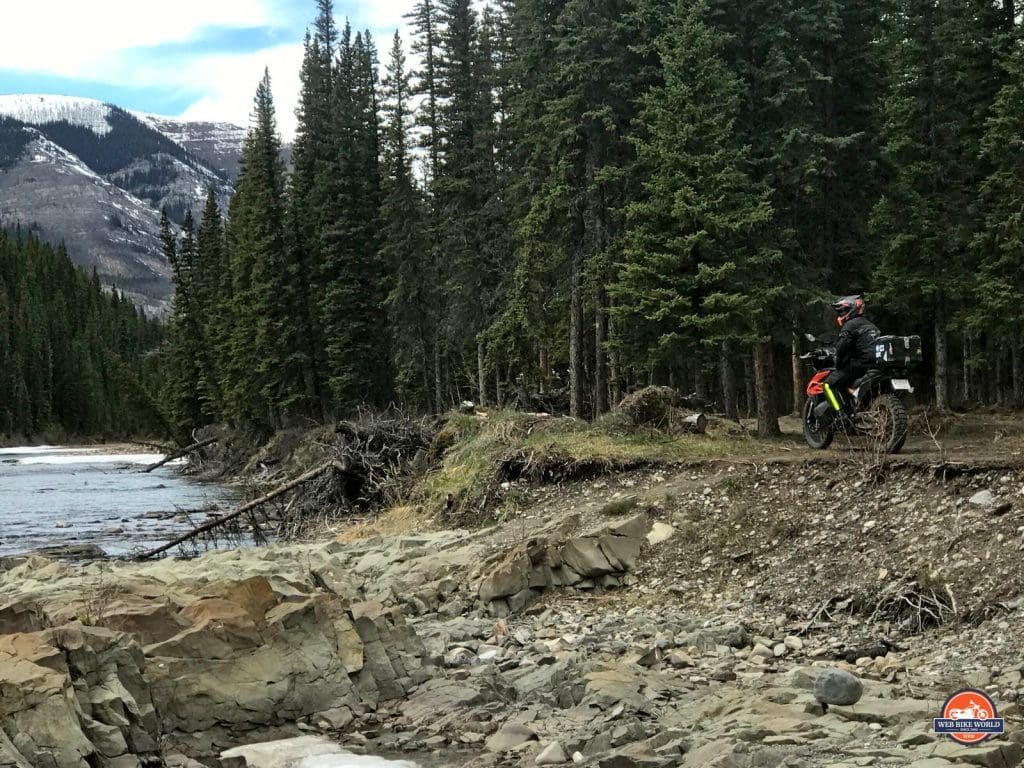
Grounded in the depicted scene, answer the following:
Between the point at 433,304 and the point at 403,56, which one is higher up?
the point at 403,56

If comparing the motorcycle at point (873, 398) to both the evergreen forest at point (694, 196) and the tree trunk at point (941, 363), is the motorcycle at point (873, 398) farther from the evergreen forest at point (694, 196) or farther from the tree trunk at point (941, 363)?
the tree trunk at point (941, 363)

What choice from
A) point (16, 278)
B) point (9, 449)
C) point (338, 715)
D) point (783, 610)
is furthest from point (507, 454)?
point (16, 278)

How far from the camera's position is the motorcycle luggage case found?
1277 cm

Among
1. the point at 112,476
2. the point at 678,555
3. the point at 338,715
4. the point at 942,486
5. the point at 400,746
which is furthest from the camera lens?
the point at 112,476

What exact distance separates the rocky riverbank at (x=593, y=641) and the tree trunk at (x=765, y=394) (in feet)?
22.7

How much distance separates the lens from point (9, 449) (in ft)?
292

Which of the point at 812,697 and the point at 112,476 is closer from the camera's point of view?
the point at 812,697

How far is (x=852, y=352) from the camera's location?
44.2 feet

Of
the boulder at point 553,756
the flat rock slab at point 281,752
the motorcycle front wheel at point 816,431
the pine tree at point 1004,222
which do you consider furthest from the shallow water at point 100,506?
the pine tree at point 1004,222

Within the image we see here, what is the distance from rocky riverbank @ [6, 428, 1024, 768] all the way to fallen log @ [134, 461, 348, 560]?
408 cm

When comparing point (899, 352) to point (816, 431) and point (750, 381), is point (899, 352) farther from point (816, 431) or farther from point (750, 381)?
point (750, 381)

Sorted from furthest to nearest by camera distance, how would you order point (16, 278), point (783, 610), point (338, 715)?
1. point (16, 278)
2. point (783, 610)
3. point (338, 715)

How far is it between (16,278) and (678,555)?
14076 centimetres

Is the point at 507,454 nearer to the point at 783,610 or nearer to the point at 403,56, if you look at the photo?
the point at 783,610
